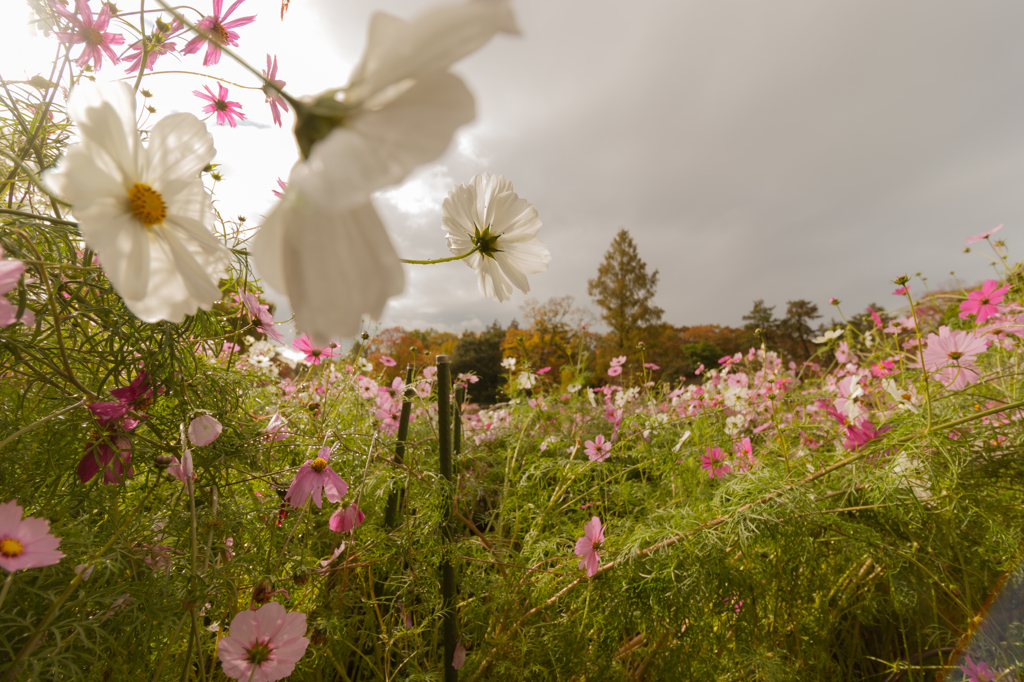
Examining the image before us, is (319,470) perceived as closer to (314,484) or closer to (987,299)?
(314,484)

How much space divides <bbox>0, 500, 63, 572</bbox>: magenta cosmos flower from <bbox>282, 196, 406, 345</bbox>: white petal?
22 centimetres

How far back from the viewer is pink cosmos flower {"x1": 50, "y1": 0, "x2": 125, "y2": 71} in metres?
0.34

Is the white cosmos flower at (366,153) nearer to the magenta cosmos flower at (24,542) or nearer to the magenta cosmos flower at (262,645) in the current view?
the magenta cosmos flower at (24,542)

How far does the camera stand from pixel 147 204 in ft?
0.57

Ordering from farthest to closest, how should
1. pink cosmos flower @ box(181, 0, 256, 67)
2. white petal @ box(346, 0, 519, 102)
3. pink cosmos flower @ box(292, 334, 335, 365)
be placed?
pink cosmos flower @ box(292, 334, 335, 365)
pink cosmos flower @ box(181, 0, 256, 67)
white petal @ box(346, 0, 519, 102)

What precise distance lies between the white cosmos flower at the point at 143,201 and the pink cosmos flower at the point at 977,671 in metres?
1.10

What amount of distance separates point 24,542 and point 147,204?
211mm

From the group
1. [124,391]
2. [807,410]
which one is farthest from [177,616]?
[807,410]

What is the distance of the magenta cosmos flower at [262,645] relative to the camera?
0.36 meters

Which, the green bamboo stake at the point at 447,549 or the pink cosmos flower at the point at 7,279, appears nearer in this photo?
the pink cosmos flower at the point at 7,279

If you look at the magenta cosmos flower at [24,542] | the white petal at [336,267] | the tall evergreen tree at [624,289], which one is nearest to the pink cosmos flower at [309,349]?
the magenta cosmos flower at [24,542]

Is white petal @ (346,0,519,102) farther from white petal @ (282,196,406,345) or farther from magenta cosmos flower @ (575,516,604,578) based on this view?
magenta cosmos flower @ (575,516,604,578)

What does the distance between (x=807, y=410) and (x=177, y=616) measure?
1.67 metres

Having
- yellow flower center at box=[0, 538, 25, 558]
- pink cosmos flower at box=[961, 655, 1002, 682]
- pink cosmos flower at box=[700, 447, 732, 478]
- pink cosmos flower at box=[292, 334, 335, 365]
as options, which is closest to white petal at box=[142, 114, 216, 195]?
yellow flower center at box=[0, 538, 25, 558]
